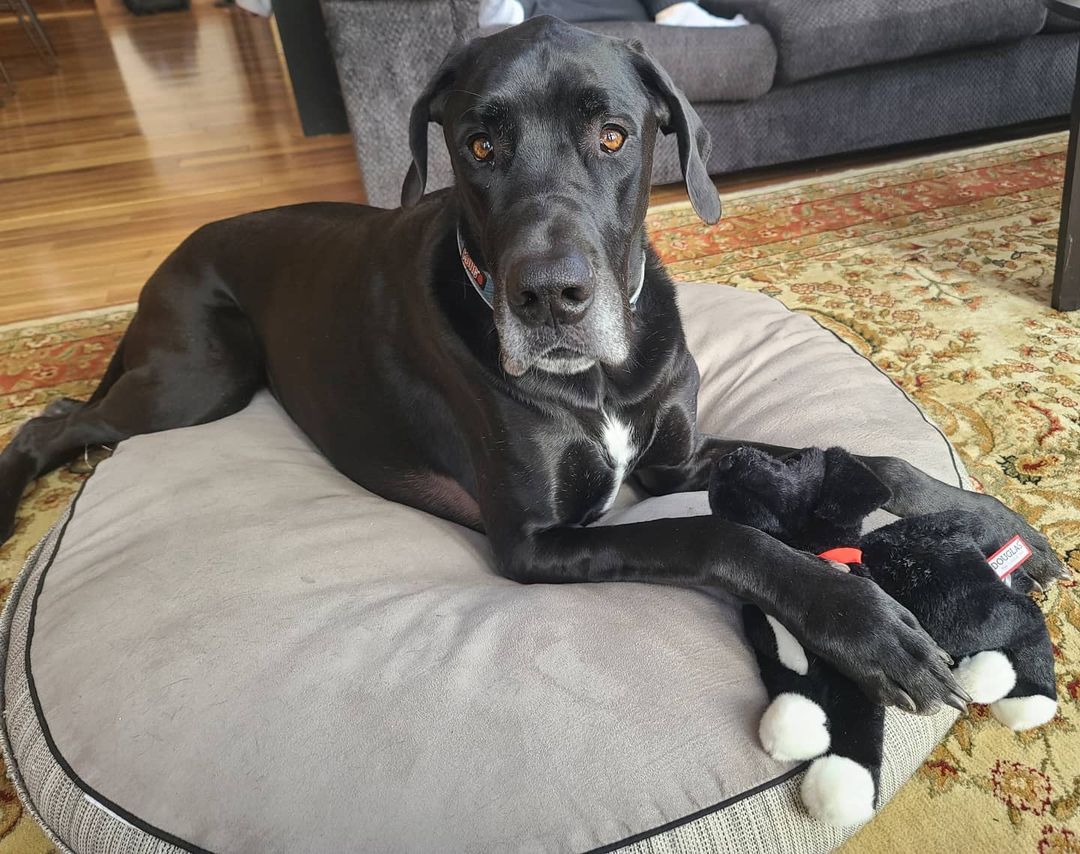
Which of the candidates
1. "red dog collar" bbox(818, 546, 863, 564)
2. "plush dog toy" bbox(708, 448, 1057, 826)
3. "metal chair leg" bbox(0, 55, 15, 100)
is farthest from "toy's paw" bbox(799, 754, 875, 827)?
"metal chair leg" bbox(0, 55, 15, 100)

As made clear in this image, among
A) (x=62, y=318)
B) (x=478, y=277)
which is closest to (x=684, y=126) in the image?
(x=478, y=277)

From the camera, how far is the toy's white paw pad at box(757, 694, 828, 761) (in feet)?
3.28

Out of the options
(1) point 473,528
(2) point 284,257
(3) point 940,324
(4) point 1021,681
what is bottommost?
(3) point 940,324

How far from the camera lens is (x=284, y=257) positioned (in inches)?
75.2

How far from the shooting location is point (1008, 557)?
1.19m

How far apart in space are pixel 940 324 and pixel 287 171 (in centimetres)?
344

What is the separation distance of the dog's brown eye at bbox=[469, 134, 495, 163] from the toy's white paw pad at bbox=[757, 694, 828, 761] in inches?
36.2

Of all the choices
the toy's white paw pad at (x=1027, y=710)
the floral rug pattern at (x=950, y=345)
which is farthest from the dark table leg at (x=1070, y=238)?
the toy's white paw pad at (x=1027, y=710)

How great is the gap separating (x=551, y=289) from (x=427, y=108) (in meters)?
0.54

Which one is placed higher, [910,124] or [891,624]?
[891,624]

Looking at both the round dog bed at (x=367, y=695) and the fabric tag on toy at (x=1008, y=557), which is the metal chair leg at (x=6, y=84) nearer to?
the round dog bed at (x=367, y=695)

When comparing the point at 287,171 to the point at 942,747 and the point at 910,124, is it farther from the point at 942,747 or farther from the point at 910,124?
the point at 942,747

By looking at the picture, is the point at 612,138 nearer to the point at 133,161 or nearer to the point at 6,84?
the point at 133,161

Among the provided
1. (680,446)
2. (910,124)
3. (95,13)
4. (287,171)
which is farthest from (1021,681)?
(95,13)
